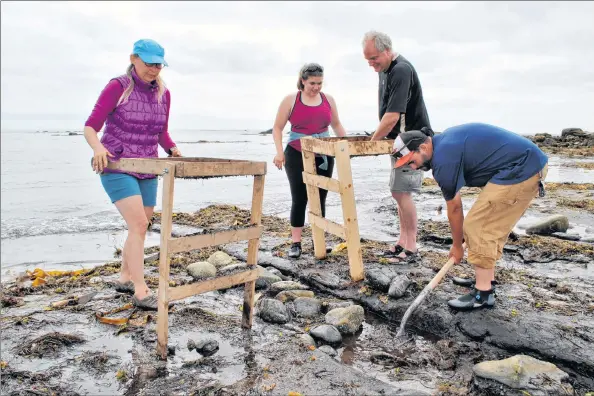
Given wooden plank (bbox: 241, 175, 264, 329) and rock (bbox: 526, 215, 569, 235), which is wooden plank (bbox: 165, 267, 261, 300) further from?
rock (bbox: 526, 215, 569, 235)

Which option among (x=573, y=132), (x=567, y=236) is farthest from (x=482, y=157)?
(x=573, y=132)

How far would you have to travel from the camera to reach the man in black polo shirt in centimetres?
→ 493

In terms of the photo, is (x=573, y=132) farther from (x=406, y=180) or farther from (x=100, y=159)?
(x=100, y=159)

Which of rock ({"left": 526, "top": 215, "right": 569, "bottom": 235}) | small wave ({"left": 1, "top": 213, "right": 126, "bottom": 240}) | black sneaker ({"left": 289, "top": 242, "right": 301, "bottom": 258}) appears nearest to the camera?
black sneaker ({"left": 289, "top": 242, "right": 301, "bottom": 258})

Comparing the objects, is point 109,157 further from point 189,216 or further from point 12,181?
point 12,181

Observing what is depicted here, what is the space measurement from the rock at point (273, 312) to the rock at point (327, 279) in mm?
796

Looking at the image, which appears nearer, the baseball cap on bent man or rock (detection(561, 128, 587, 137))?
the baseball cap on bent man

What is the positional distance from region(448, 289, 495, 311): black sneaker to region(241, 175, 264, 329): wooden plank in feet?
5.54

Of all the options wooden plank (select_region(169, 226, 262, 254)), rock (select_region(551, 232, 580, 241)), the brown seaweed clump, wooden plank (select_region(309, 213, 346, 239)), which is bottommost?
the brown seaweed clump

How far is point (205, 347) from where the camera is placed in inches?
138

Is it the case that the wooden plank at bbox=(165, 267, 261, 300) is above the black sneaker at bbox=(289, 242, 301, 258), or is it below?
above

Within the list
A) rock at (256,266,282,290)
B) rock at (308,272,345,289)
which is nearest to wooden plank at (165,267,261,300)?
rock at (256,266,282,290)

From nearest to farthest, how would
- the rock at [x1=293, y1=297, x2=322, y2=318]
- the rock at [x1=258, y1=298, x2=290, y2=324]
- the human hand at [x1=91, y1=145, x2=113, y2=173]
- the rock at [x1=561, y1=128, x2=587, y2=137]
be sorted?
the human hand at [x1=91, y1=145, x2=113, y2=173]
the rock at [x1=258, y1=298, x2=290, y2=324]
the rock at [x1=293, y1=297, x2=322, y2=318]
the rock at [x1=561, y1=128, x2=587, y2=137]

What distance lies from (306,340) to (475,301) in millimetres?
1511
